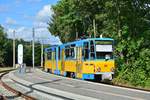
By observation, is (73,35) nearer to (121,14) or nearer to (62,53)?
(62,53)

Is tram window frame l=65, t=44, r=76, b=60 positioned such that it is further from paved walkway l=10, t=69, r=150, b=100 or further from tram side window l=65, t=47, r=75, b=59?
paved walkway l=10, t=69, r=150, b=100

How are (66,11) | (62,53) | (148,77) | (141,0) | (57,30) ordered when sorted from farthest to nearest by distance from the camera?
(57,30), (66,11), (62,53), (141,0), (148,77)

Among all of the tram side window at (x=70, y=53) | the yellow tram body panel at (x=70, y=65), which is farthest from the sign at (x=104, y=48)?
the tram side window at (x=70, y=53)

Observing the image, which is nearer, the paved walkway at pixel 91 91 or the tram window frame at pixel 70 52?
the paved walkway at pixel 91 91

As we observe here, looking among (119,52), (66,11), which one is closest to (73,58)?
(119,52)

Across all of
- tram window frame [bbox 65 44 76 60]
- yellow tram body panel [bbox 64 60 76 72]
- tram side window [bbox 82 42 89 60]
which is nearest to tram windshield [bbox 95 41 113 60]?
tram side window [bbox 82 42 89 60]

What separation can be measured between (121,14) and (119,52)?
315cm

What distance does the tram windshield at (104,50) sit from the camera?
112 feet

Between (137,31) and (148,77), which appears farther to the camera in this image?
(137,31)

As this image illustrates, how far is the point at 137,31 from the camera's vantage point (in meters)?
37.6

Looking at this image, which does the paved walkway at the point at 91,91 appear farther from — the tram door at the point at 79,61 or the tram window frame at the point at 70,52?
the tram window frame at the point at 70,52

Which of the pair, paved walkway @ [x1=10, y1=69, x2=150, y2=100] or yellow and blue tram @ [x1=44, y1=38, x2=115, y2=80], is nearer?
paved walkway @ [x1=10, y1=69, x2=150, y2=100]

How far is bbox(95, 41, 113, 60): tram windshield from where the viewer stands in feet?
112

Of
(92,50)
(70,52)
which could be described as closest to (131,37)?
(92,50)
